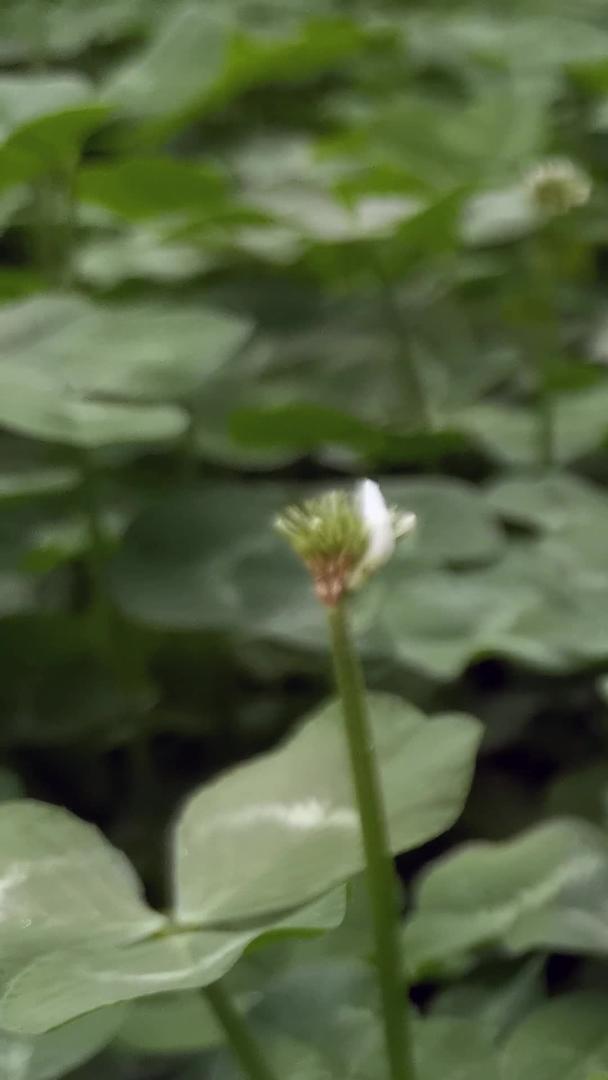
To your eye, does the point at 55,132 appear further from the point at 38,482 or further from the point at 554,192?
the point at 554,192

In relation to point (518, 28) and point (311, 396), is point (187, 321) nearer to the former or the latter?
point (311, 396)

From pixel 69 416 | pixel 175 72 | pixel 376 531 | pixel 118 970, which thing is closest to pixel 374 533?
pixel 376 531

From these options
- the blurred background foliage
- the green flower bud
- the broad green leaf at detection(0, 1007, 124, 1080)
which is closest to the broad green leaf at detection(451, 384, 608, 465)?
the blurred background foliage

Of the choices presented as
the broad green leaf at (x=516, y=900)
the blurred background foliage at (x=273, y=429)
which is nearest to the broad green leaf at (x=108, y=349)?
the blurred background foliage at (x=273, y=429)

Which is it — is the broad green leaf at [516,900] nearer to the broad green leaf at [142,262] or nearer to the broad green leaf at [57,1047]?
the broad green leaf at [57,1047]

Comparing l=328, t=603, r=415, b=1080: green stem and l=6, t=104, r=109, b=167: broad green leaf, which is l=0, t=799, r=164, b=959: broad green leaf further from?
l=6, t=104, r=109, b=167: broad green leaf
